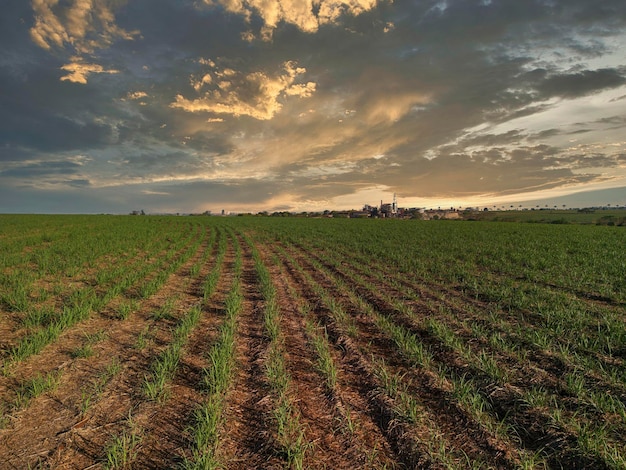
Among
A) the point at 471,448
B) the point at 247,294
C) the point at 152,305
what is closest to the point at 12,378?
the point at 152,305

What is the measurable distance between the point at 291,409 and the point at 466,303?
25.0ft

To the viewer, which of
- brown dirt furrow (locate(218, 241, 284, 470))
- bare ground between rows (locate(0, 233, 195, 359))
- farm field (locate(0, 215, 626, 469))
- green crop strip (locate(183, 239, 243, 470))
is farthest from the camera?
bare ground between rows (locate(0, 233, 195, 359))

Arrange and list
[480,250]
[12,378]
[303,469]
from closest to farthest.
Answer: [303,469], [12,378], [480,250]

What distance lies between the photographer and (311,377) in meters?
5.24

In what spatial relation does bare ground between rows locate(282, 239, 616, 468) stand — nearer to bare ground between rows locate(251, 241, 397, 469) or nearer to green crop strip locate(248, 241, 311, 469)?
bare ground between rows locate(251, 241, 397, 469)

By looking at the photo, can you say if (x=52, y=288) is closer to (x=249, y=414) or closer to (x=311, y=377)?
(x=249, y=414)

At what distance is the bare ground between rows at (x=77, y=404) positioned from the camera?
354cm

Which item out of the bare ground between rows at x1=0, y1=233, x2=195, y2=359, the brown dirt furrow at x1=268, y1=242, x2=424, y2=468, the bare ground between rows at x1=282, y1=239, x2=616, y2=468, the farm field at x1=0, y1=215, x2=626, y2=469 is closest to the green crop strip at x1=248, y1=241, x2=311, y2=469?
the farm field at x1=0, y1=215, x2=626, y2=469

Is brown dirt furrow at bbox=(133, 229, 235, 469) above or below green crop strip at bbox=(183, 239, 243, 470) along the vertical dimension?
below

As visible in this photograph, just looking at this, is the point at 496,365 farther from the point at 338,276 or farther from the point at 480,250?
the point at 480,250

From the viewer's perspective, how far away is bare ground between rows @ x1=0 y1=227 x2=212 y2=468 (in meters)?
3.54

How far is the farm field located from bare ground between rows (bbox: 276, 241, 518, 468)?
0.02 meters

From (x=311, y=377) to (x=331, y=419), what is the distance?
1114mm

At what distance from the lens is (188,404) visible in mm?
4418
